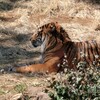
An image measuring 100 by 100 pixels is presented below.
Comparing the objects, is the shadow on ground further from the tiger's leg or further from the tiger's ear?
the tiger's ear

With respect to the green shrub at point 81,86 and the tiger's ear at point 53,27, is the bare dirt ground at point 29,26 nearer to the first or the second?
the tiger's ear at point 53,27

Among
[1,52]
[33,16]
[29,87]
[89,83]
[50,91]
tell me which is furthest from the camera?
[33,16]

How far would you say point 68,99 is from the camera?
478cm

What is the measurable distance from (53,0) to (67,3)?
0.39 m

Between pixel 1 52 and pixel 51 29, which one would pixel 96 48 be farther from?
pixel 1 52

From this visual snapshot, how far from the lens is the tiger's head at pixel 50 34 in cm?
736

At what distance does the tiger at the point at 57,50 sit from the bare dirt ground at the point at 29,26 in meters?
0.23

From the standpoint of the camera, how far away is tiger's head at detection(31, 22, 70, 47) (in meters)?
7.36

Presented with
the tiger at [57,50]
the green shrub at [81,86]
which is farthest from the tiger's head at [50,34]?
the green shrub at [81,86]

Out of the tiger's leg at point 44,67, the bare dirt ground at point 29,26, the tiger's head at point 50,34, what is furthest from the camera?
the tiger's head at point 50,34

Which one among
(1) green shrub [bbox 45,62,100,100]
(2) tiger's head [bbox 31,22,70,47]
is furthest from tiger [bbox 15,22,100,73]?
(1) green shrub [bbox 45,62,100,100]

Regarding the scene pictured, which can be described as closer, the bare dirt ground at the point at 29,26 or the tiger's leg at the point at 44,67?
the bare dirt ground at the point at 29,26

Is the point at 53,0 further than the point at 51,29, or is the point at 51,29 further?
the point at 53,0

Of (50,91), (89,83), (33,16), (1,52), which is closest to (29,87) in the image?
(50,91)
